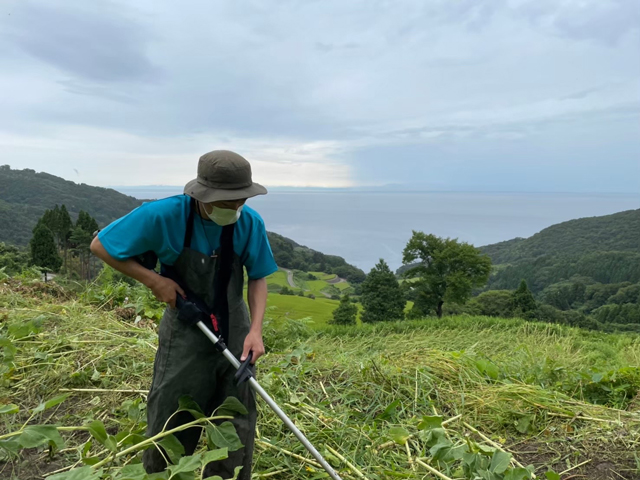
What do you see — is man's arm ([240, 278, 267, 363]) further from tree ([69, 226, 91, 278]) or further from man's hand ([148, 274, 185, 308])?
tree ([69, 226, 91, 278])

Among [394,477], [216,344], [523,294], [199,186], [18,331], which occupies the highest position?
[199,186]

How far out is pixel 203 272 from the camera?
199 centimetres

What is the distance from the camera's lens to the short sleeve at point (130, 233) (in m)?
1.81

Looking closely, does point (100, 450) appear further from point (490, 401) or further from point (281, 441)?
point (490, 401)

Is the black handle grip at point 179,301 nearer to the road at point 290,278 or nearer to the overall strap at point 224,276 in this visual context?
the overall strap at point 224,276

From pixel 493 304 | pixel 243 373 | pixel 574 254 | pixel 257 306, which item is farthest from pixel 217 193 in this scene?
pixel 574 254

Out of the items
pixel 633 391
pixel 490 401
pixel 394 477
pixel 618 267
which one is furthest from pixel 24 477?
pixel 618 267

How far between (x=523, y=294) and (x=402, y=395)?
2747cm

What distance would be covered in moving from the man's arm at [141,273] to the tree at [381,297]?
865 inches

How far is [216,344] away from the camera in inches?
76.7

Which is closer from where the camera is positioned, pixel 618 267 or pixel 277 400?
pixel 277 400


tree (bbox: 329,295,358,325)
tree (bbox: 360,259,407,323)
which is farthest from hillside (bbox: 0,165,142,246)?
tree (bbox: 360,259,407,323)

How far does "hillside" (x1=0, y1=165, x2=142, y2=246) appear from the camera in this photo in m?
54.6

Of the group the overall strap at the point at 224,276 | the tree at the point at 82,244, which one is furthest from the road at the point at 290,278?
the overall strap at the point at 224,276
